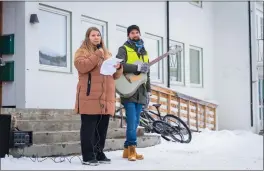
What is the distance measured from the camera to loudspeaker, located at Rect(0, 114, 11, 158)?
437cm

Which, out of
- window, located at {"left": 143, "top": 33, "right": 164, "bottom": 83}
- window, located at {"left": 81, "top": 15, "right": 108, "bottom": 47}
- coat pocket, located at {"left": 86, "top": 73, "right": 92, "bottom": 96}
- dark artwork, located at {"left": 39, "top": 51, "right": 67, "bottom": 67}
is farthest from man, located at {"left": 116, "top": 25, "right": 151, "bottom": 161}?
window, located at {"left": 143, "top": 33, "right": 164, "bottom": 83}

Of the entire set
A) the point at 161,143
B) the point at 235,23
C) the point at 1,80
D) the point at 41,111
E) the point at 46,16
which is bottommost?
the point at 161,143

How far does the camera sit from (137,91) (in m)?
4.90

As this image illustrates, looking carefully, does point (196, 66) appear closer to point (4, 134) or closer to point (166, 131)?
point (166, 131)

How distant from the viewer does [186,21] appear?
1234 centimetres

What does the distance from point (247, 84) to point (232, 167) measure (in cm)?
896

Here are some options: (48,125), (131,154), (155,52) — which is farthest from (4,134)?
(155,52)

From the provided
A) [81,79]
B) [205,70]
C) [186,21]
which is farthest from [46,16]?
[205,70]

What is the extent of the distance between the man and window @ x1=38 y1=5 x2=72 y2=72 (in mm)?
2933

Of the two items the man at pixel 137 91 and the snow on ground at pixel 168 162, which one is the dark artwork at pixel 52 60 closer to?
the snow on ground at pixel 168 162

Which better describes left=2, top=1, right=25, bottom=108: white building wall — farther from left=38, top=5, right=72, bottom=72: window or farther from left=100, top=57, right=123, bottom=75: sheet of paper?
left=100, top=57, right=123, bottom=75: sheet of paper

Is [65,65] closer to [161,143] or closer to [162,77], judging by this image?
[161,143]

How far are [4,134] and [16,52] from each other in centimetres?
302

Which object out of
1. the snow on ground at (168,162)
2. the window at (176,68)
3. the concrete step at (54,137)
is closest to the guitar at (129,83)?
the snow on ground at (168,162)
